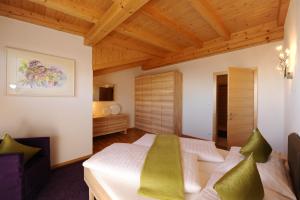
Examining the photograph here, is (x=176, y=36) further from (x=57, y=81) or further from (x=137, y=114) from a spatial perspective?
(x=137, y=114)

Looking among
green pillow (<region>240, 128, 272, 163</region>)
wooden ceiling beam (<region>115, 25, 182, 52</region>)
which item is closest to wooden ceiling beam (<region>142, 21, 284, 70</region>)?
A: wooden ceiling beam (<region>115, 25, 182, 52</region>)

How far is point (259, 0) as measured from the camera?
6.98 ft

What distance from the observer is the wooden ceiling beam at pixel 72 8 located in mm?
1944

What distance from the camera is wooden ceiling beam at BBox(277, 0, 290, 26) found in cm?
210

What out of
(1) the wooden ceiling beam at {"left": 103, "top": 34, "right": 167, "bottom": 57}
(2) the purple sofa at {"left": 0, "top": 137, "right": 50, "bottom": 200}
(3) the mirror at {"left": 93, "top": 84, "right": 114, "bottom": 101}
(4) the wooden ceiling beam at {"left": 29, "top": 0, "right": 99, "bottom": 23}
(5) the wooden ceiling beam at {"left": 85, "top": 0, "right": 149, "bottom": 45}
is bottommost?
(2) the purple sofa at {"left": 0, "top": 137, "right": 50, "bottom": 200}

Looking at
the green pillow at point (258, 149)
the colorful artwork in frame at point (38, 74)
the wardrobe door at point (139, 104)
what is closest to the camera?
the green pillow at point (258, 149)

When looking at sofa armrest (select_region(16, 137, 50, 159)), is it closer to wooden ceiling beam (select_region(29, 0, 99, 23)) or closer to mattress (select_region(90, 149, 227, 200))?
mattress (select_region(90, 149, 227, 200))

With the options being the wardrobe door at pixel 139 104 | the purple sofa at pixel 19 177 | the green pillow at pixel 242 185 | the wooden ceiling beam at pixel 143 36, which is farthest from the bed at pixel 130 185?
the wardrobe door at pixel 139 104

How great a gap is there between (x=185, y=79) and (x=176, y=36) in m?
1.61

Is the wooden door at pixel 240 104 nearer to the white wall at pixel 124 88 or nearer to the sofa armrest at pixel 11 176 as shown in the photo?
the sofa armrest at pixel 11 176

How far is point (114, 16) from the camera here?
6.70 feet

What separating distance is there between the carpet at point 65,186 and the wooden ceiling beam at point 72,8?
250 centimetres

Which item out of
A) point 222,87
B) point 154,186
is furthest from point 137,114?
point 154,186

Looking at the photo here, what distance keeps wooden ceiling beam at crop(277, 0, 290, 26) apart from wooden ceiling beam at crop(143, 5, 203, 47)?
1403mm
